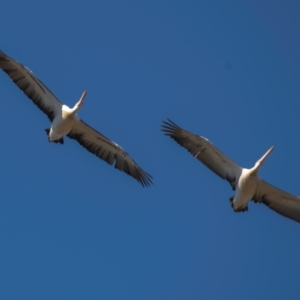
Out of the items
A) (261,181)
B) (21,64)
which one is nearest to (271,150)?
(261,181)

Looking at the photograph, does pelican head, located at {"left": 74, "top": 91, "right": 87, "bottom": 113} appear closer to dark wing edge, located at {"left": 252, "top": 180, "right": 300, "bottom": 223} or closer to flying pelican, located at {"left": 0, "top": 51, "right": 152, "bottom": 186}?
flying pelican, located at {"left": 0, "top": 51, "right": 152, "bottom": 186}

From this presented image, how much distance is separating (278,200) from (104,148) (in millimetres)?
4783

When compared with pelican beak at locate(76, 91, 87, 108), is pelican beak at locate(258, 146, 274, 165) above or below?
above

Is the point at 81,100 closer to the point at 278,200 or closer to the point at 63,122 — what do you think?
the point at 63,122

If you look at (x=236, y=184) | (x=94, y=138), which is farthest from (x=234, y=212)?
(x=94, y=138)

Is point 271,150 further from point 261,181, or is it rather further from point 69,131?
point 69,131

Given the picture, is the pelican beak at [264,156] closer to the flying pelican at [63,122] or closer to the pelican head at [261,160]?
the pelican head at [261,160]

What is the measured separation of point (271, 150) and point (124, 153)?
3898mm

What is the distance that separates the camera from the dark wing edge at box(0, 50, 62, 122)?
4334 cm

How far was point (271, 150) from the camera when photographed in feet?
147

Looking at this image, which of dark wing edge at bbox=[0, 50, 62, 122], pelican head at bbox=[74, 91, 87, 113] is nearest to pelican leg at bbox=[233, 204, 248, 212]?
→ pelican head at bbox=[74, 91, 87, 113]

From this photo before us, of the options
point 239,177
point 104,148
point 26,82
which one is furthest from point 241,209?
point 26,82

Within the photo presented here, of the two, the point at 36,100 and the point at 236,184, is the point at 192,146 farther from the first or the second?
the point at 36,100

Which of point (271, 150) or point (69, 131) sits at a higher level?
point (271, 150)
